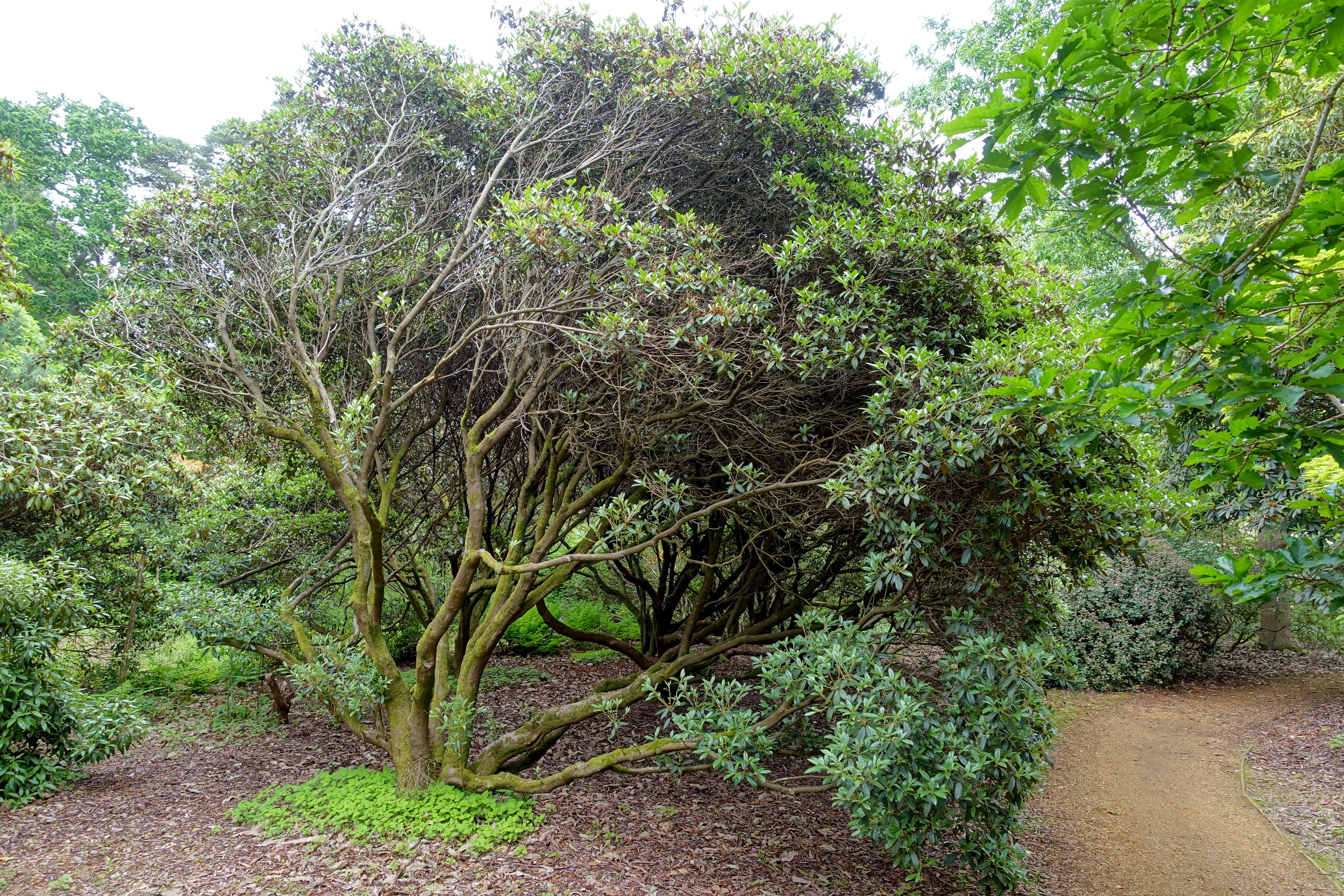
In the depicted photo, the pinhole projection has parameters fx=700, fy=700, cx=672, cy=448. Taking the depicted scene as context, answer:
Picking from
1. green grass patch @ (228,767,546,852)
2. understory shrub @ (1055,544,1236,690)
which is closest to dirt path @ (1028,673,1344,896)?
understory shrub @ (1055,544,1236,690)

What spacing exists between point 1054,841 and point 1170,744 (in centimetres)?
320

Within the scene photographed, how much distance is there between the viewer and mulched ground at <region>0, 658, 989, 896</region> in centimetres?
408

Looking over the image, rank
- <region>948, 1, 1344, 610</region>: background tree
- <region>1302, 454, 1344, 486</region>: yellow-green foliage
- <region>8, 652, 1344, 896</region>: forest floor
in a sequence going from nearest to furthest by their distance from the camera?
<region>948, 1, 1344, 610</region>: background tree < <region>8, 652, 1344, 896</region>: forest floor < <region>1302, 454, 1344, 486</region>: yellow-green foliage

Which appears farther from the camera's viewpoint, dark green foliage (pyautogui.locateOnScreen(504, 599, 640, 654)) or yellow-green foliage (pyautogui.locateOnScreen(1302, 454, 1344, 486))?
dark green foliage (pyautogui.locateOnScreen(504, 599, 640, 654))

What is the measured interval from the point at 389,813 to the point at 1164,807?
22.0 feet

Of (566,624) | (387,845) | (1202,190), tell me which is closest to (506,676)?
(566,624)

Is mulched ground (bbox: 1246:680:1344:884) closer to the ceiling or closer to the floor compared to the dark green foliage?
closer to the floor

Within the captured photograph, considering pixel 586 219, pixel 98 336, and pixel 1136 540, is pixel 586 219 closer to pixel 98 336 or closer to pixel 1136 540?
pixel 1136 540

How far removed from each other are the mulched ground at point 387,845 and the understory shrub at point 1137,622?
6.21 m

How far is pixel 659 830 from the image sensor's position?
5199mm

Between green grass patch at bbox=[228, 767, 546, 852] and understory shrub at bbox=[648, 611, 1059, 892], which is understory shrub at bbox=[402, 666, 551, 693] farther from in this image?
understory shrub at bbox=[648, 611, 1059, 892]

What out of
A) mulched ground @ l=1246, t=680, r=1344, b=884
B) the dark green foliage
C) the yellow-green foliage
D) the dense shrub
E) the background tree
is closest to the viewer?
the background tree

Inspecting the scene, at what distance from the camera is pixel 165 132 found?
28719 millimetres

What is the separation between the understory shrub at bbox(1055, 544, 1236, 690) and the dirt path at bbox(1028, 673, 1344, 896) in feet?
1.54
